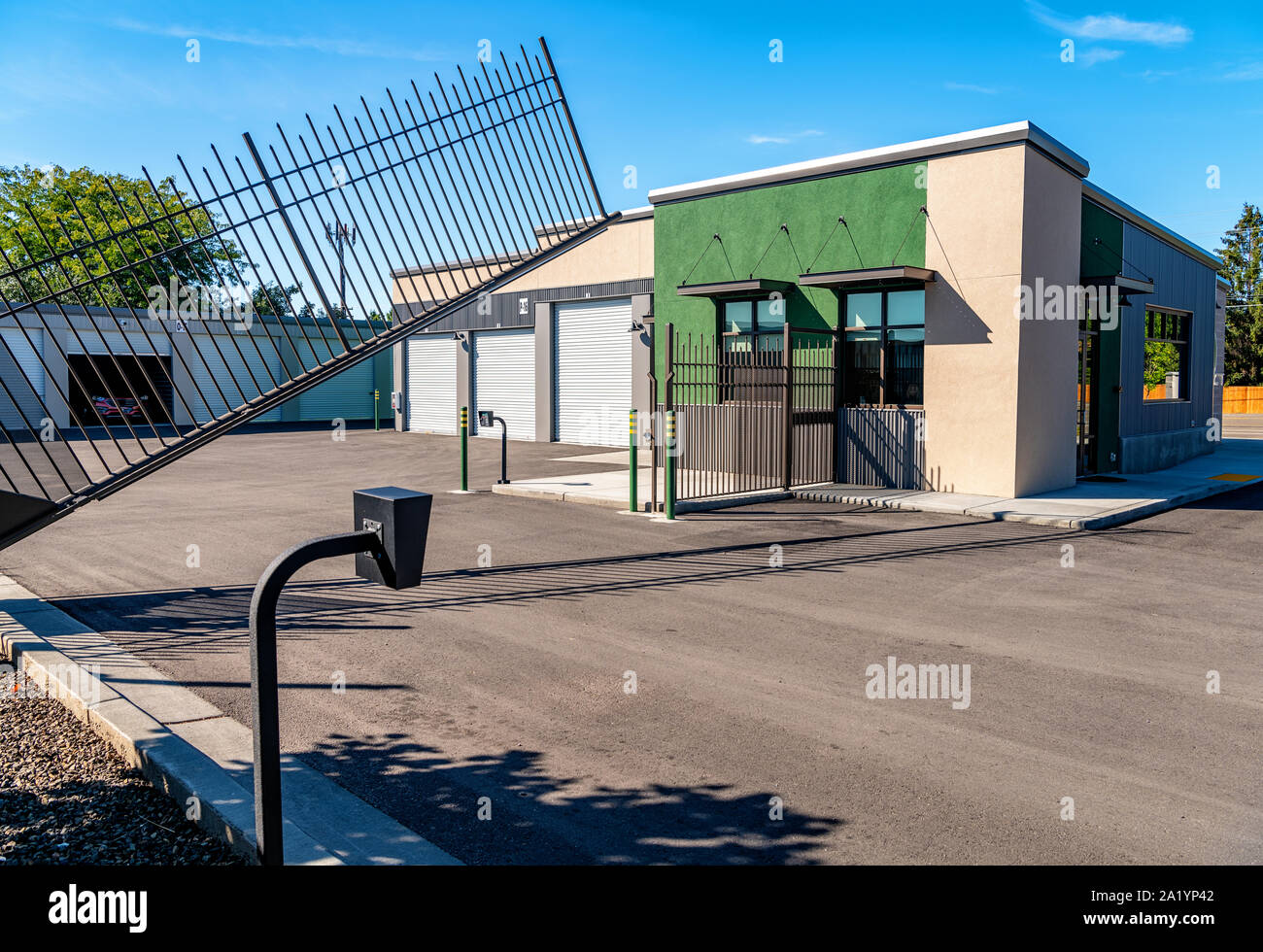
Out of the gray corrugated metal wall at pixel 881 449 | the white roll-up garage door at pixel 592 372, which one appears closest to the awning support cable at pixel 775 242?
the gray corrugated metal wall at pixel 881 449

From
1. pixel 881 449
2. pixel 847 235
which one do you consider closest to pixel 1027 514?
pixel 881 449

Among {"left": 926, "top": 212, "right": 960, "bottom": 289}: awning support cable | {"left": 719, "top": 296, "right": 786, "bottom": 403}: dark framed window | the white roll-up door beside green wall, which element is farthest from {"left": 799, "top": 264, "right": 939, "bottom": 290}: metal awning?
the white roll-up door beside green wall

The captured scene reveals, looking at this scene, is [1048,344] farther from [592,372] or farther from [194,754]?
[592,372]

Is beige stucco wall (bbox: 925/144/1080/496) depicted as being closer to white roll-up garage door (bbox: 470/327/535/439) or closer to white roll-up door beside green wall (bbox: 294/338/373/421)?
white roll-up garage door (bbox: 470/327/535/439)

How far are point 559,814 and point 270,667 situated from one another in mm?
1584

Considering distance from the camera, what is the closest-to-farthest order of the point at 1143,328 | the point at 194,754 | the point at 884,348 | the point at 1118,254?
the point at 194,754 → the point at 884,348 → the point at 1118,254 → the point at 1143,328

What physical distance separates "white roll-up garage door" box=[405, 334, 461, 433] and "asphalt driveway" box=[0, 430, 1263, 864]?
826 inches

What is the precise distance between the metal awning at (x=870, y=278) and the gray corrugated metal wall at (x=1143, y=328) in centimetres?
617

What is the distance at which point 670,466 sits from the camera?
12688 millimetres

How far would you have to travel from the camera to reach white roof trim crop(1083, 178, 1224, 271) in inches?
655

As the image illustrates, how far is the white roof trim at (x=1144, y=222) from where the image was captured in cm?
1664
